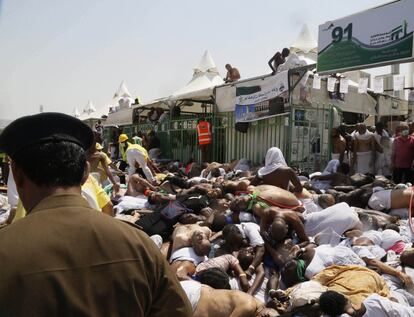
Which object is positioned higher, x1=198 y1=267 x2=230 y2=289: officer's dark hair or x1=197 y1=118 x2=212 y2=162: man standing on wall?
x1=197 y1=118 x2=212 y2=162: man standing on wall

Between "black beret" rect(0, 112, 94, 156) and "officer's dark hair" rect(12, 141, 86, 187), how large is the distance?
0.02 metres

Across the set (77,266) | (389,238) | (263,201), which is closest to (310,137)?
(263,201)

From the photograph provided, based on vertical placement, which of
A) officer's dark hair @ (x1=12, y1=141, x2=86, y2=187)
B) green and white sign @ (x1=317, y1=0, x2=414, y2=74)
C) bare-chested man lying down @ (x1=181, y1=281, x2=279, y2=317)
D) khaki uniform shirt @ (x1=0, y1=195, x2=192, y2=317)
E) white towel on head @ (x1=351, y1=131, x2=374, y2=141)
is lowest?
bare-chested man lying down @ (x1=181, y1=281, x2=279, y2=317)

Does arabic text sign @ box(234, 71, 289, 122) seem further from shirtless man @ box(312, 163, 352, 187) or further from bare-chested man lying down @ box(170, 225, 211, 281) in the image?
bare-chested man lying down @ box(170, 225, 211, 281)

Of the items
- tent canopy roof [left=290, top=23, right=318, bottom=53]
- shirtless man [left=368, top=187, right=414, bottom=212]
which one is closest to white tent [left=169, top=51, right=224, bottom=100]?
tent canopy roof [left=290, top=23, right=318, bottom=53]

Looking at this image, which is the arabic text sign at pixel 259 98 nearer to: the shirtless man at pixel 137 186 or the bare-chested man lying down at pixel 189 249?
the shirtless man at pixel 137 186

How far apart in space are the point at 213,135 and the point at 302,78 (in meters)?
3.19

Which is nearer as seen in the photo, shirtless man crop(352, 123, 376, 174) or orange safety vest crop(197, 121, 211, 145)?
shirtless man crop(352, 123, 376, 174)

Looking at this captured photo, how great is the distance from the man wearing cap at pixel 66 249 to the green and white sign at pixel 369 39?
737cm

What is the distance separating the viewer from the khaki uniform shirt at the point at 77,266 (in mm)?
964

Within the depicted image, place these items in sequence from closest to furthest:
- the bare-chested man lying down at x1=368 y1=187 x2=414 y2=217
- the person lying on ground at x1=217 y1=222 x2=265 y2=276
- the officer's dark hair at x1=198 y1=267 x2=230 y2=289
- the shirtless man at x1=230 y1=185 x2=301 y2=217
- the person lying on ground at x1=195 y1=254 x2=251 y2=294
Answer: the officer's dark hair at x1=198 y1=267 x2=230 y2=289, the person lying on ground at x1=195 y1=254 x2=251 y2=294, the person lying on ground at x1=217 y1=222 x2=265 y2=276, the shirtless man at x1=230 y1=185 x2=301 y2=217, the bare-chested man lying down at x1=368 y1=187 x2=414 y2=217

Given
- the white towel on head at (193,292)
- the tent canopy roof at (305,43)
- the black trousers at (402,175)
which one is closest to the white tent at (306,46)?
the tent canopy roof at (305,43)

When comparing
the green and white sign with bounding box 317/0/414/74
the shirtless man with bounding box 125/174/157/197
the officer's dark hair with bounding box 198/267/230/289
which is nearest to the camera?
the officer's dark hair with bounding box 198/267/230/289

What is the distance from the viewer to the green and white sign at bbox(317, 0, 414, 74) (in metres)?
7.25
